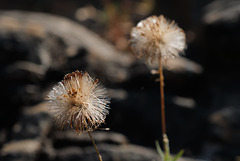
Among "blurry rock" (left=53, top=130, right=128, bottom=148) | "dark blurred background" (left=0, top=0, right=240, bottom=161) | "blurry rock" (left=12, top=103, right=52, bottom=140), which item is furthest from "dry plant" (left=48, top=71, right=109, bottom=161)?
"blurry rock" (left=12, top=103, right=52, bottom=140)

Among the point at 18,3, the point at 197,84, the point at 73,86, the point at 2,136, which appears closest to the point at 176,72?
the point at 197,84

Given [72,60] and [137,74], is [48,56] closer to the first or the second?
[72,60]

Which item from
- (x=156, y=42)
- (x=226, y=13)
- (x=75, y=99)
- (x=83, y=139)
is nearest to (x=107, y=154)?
(x=83, y=139)

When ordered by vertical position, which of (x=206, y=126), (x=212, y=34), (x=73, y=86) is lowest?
(x=73, y=86)

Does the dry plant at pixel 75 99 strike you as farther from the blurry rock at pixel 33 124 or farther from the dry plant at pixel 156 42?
the blurry rock at pixel 33 124

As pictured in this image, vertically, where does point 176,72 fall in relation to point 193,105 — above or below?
above

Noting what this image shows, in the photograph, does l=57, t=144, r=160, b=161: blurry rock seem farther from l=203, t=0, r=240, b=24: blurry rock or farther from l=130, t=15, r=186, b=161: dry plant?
l=203, t=0, r=240, b=24: blurry rock

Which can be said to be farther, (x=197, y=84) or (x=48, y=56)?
(x=197, y=84)
